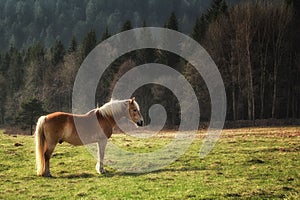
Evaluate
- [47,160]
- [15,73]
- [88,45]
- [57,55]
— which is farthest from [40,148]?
[15,73]

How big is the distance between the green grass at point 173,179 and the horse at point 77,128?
886 mm

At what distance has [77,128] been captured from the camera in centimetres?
1531

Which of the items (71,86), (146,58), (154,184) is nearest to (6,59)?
(71,86)

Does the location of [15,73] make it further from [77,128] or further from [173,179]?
[173,179]

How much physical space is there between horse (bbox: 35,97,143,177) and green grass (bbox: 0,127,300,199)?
89 cm

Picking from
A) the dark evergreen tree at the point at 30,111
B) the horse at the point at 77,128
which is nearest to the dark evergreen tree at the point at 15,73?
the dark evergreen tree at the point at 30,111

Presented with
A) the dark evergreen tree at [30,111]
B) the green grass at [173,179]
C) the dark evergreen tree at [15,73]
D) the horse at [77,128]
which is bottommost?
the green grass at [173,179]

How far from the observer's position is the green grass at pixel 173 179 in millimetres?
11391


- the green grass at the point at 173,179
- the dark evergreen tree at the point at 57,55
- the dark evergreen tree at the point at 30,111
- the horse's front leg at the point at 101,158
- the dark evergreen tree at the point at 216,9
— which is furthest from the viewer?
the dark evergreen tree at the point at 57,55

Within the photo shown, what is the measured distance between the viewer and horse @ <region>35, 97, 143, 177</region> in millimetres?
14609

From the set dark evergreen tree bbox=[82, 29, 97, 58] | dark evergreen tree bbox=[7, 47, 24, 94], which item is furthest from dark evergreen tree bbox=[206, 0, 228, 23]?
dark evergreen tree bbox=[7, 47, 24, 94]

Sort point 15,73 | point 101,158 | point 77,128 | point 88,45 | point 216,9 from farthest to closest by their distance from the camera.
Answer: point 15,73
point 88,45
point 216,9
point 101,158
point 77,128

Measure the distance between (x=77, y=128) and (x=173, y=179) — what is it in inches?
185

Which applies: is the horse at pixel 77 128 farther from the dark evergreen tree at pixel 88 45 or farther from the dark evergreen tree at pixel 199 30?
the dark evergreen tree at pixel 88 45
